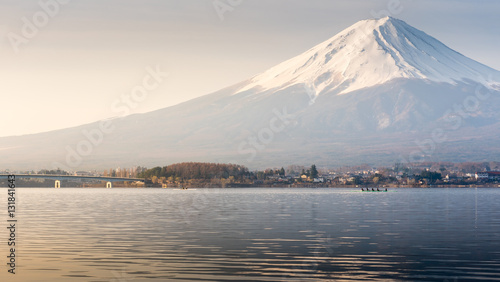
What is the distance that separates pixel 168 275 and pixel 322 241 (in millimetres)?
13388

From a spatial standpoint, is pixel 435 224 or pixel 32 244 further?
pixel 435 224

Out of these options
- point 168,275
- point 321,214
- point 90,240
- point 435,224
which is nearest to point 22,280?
point 168,275

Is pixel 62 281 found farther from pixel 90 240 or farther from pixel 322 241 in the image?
pixel 322 241

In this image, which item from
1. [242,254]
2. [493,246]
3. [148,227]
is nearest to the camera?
[242,254]

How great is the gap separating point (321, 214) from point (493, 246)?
91.0 ft

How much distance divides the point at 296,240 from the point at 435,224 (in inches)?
600

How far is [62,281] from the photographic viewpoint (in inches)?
1104

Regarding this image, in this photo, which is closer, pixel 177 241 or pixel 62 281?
pixel 62 281

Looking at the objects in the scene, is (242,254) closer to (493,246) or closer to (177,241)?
(177,241)

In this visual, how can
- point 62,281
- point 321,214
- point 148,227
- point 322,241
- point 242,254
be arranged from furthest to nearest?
point 321,214, point 148,227, point 322,241, point 242,254, point 62,281

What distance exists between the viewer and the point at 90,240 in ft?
137

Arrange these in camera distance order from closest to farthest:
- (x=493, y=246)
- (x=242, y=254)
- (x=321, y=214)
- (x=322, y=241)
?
1. (x=242, y=254)
2. (x=493, y=246)
3. (x=322, y=241)
4. (x=321, y=214)

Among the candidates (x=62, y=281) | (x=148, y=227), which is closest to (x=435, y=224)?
(x=148, y=227)

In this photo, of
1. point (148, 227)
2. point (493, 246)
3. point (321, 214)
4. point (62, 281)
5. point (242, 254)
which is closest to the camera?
point (62, 281)
